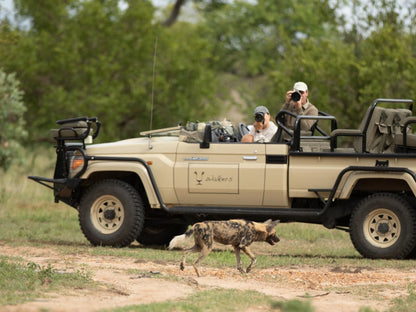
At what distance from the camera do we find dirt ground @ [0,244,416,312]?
7.36 metres

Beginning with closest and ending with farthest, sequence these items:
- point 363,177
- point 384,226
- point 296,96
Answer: point 363,177, point 384,226, point 296,96

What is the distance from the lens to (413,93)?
59.3 feet

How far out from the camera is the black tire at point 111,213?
37.0ft

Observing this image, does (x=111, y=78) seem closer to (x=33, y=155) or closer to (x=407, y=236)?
(x=33, y=155)

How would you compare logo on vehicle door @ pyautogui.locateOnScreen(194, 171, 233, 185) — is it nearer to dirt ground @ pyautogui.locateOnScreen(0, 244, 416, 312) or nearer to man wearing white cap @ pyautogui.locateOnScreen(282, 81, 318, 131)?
man wearing white cap @ pyautogui.locateOnScreen(282, 81, 318, 131)

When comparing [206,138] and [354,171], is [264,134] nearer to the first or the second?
[206,138]

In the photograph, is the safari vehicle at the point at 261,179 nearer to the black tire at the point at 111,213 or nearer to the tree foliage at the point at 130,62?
the black tire at the point at 111,213

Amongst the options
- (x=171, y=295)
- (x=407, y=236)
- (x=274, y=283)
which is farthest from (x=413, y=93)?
(x=171, y=295)

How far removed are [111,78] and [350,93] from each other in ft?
21.2

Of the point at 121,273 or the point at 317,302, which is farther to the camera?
the point at 121,273

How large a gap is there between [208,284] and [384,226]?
311 cm

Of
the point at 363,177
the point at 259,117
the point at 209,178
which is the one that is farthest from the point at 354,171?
the point at 209,178

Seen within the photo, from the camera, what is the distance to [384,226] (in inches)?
423

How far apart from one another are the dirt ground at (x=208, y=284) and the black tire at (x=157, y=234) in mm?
1849
